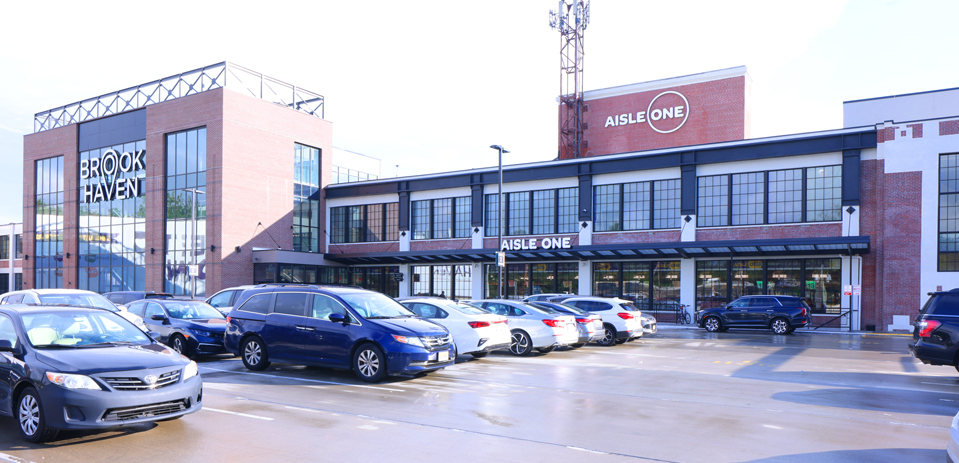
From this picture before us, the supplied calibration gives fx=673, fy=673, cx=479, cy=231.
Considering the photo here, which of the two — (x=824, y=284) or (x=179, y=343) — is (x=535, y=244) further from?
(x=179, y=343)

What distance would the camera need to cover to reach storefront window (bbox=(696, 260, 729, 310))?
103 ft

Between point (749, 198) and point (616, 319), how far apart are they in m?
13.7

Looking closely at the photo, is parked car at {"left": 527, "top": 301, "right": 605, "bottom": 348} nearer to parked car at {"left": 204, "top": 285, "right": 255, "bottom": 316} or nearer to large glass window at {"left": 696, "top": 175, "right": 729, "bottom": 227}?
parked car at {"left": 204, "top": 285, "right": 255, "bottom": 316}

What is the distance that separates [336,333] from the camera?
12.4 meters

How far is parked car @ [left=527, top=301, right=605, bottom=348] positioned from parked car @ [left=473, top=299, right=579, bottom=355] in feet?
2.90

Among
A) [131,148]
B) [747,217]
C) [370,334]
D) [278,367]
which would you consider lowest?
[278,367]

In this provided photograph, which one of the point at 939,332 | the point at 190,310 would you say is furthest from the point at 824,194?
the point at 190,310

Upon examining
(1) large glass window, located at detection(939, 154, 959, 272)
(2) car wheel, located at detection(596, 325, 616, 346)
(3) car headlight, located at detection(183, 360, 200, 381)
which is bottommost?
(2) car wheel, located at detection(596, 325, 616, 346)

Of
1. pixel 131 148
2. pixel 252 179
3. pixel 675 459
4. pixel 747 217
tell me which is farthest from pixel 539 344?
pixel 131 148

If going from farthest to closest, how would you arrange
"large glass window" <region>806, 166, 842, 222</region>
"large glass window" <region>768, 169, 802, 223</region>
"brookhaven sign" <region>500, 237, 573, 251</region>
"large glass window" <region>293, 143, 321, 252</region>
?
1. "large glass window" <region>293, 143, 321, 252</region>
2. "brookhaven sign" <region>500, 237, 573, 251</region>
3. "large glass window" <region>768, 169, 802, 223</region>
4. "large glass window" <region>806, 166, 842, 222</region>

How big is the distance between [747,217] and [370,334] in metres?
23.7

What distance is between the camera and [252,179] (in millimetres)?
39469

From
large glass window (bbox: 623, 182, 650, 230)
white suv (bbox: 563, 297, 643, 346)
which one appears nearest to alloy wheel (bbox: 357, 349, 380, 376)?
white suv (bbox: 563, 297, 643, 346)

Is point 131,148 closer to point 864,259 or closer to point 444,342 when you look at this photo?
point 444,342
